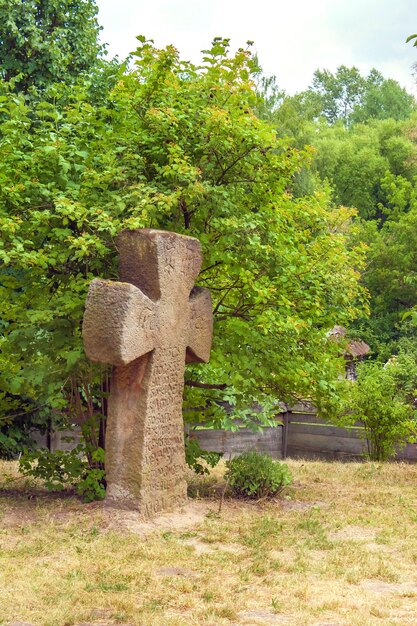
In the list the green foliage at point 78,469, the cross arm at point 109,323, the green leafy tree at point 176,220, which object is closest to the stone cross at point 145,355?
the cross arm at point 109,323

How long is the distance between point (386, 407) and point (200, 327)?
5.90 meters

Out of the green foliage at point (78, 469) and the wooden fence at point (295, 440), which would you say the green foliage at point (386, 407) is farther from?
the green foliage at point (78, 469)

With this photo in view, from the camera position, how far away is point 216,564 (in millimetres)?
6812

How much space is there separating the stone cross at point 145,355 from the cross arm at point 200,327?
0.06 metres

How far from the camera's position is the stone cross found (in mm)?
7781

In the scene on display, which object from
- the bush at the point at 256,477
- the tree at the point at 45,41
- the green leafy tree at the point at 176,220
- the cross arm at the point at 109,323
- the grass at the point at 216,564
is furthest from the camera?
the tree at the point at 45,41

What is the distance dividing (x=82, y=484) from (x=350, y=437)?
752 cm

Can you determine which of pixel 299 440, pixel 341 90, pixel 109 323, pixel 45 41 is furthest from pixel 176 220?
pixel 341 90

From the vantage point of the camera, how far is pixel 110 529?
7.71 m

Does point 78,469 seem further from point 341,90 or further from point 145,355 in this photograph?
point 341,90

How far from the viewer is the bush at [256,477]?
9516mm

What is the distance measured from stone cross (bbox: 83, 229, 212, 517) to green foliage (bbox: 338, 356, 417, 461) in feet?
17.9

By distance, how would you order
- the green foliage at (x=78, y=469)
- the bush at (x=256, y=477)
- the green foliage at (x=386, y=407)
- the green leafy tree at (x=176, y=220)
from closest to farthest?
1. the green leafy tree at (x=176, y=220)
2. the green foliage at (x=78, y=469)
3. the bush at (x=256, y=477)
4. the green foliage at (x=386, y=407)

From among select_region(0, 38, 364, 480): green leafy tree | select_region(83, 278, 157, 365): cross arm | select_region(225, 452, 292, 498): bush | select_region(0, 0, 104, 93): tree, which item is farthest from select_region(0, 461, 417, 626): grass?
select_region(0, 0, 104, 93): tree
